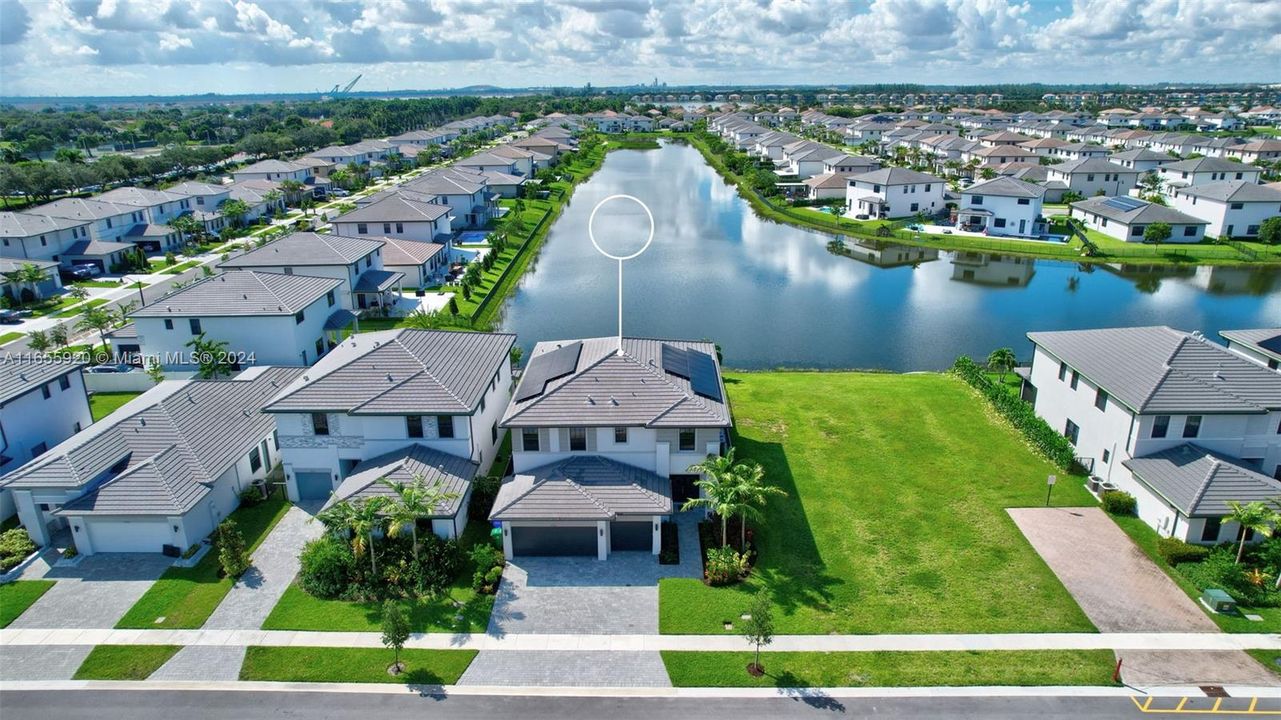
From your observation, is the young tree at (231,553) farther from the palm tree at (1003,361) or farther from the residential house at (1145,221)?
the residential house at (1145,221)

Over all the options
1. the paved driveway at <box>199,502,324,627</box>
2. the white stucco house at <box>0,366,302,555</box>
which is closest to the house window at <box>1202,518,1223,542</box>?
the paved driveway at <box>199,502,324,627</box>

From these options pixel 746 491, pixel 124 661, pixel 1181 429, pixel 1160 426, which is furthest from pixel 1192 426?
pixel 124 661

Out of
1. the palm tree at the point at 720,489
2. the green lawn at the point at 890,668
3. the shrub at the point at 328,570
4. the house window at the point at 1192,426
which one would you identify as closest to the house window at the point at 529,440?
the palm tree at the point at 720,489

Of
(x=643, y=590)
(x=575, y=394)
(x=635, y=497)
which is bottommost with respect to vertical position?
(x=643, y=590)

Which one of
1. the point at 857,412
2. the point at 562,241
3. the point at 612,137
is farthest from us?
the point at 612,137

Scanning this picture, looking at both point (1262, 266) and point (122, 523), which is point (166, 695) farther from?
point (1262, 266)

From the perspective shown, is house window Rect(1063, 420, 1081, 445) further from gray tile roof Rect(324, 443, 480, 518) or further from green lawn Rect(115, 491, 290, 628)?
green lawn Rect(115, 491, 290, 628)

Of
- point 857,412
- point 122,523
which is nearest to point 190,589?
point 122,523
